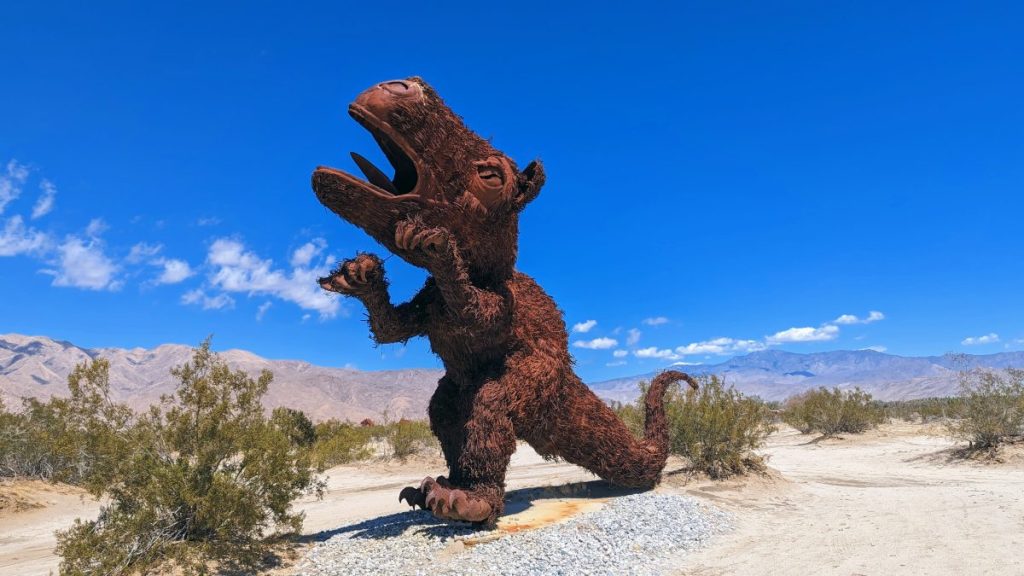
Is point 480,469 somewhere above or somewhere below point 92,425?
below

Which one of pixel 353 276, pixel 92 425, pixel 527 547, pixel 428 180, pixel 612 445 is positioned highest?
pixel 428 180

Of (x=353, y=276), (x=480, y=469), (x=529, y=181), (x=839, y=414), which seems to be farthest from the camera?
(x=839, y=414)

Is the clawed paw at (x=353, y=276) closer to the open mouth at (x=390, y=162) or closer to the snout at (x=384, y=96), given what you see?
the open mouth at (x=390, y=162)

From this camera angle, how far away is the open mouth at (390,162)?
4.97 meters

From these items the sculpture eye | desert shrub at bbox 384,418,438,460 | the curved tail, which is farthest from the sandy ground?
desert shrub at bbox 384,418,438,460

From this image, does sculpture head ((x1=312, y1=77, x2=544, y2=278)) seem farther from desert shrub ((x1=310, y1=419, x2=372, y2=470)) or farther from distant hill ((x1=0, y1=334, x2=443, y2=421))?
distant hill ((x1=0, y1=334, x2=443, y2=421))

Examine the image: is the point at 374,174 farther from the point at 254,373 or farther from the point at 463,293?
the point at 254,373

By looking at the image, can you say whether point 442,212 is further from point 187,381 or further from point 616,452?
point 616,452

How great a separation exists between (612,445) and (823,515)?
259 centimetres

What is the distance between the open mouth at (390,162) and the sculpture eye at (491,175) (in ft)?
2.06

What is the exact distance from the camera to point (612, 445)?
727 centimetres

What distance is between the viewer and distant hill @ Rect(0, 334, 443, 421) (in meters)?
70.1

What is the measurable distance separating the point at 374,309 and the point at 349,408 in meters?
71.6

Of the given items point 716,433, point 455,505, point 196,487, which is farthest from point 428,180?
point 716,433
